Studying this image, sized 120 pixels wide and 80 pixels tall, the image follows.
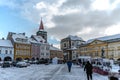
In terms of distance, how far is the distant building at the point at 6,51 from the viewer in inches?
3809

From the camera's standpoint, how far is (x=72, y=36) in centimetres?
16000

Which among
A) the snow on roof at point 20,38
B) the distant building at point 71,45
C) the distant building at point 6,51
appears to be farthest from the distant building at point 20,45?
the distant building at point 71,45

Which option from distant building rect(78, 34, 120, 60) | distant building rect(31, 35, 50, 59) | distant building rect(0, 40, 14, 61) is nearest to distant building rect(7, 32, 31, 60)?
distant building rect(0, 40, 14, 61)

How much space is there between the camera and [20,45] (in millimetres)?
105375

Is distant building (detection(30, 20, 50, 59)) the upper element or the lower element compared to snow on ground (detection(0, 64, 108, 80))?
upper

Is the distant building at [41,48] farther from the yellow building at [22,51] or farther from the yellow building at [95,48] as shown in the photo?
the yellow building at [95,48]

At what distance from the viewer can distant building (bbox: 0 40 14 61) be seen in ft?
317

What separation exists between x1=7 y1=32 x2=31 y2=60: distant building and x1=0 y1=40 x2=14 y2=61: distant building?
7.36 feet

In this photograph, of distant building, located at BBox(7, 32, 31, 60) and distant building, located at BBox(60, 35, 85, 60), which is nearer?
distant building, located at BBox(7, 32, 31, 60)

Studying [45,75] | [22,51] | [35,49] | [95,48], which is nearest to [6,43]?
[22,51]

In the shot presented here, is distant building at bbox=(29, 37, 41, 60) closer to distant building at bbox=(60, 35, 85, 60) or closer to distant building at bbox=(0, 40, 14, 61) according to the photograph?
distant building at bbox=(0, 40, 14, 61)

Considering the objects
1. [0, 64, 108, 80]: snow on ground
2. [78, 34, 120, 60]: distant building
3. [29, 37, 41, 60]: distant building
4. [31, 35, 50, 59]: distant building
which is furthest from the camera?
[31, 35, 50, 59]: distant building

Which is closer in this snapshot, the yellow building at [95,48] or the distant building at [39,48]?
the yellow building at [95,48]

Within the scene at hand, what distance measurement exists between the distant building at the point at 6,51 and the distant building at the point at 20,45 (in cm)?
224
